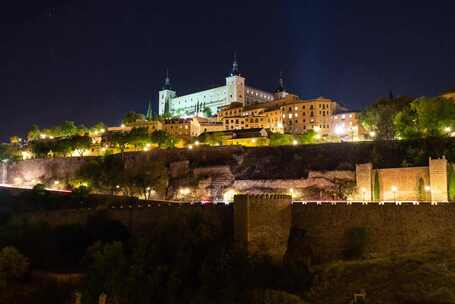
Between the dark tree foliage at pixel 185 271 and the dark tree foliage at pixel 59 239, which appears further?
the dark tree foliage at pixel 59 239

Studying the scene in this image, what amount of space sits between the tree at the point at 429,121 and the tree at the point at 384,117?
11.0 ft

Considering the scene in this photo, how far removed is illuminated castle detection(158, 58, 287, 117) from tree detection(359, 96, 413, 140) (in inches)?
2193

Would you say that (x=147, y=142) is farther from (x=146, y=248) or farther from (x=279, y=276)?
(x=279, y=276)

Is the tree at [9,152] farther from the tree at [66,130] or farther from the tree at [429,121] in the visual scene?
the tree at [429,121]

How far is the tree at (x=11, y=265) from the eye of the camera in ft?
99.5

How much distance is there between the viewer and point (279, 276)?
25.9 metres

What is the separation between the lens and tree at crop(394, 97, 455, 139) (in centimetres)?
5303

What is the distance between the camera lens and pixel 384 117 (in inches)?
2381

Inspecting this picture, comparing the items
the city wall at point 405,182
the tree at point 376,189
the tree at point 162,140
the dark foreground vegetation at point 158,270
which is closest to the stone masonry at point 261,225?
the dark foreground vegetation at point 158,270

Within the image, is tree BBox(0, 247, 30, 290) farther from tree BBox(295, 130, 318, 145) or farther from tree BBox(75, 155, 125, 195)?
tree BBox(295, 130, 318, 145)

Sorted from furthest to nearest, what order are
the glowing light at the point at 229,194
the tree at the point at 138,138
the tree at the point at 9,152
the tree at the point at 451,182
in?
the tree at the point at 9,152 → the tree at the point at 138,138 → the glowing light at the point at 229,194 → the tree at the point at 451,182

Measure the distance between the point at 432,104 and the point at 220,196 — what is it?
2291 centimetres

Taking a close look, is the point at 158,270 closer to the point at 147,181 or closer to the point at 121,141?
the point at 147,181

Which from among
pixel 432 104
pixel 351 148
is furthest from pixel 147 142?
pixel 432 104
